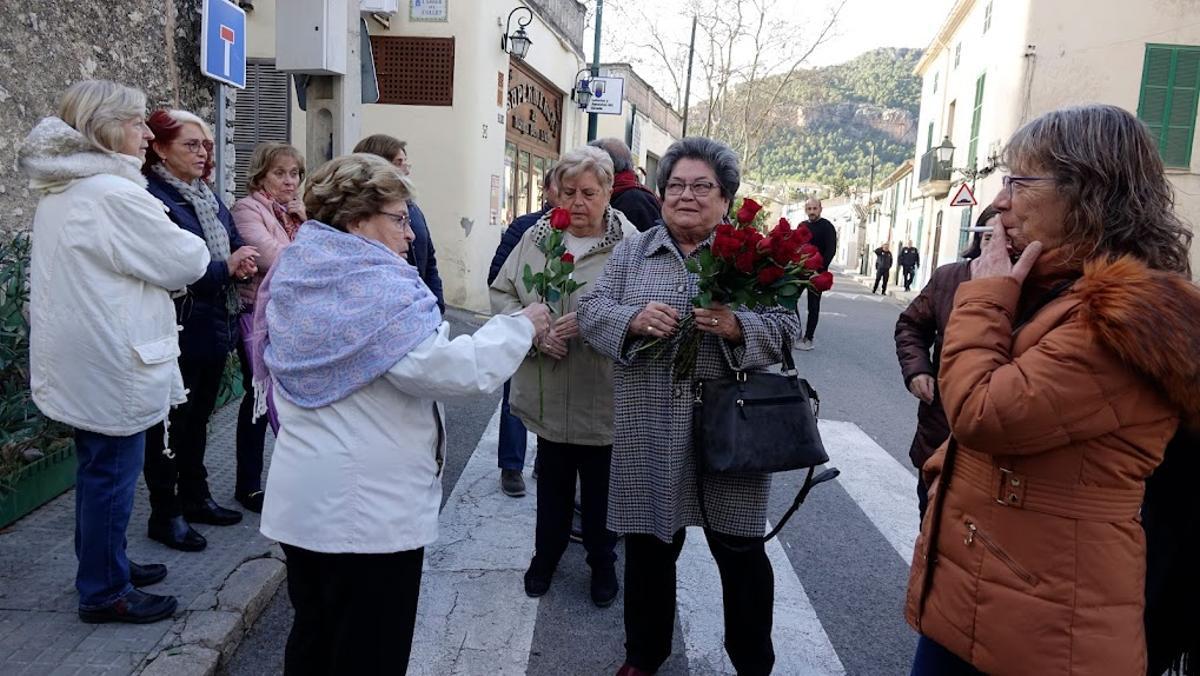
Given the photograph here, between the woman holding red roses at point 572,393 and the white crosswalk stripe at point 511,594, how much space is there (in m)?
0.28

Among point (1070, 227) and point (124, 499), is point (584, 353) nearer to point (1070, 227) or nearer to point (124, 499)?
point (124, 499)

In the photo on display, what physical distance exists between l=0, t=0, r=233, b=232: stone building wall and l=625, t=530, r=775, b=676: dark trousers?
3.90m

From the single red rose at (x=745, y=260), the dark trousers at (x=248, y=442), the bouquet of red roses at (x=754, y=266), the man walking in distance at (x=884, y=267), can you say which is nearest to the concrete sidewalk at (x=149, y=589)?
the dark trousers at (x=248, y=442)

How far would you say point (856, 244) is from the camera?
54750mm

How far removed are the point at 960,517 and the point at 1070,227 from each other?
0.68 m

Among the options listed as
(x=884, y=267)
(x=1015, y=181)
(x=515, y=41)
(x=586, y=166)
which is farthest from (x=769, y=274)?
(x=884, y=267)

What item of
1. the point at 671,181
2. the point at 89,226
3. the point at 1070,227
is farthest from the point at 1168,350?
the point at 89,226

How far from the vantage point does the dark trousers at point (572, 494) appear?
140 inches

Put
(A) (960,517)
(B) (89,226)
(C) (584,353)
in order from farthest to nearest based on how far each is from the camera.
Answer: (C) (584,353)
(B) (89,226)
(A) (960,517)

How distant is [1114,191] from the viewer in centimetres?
167

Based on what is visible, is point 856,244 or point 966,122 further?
point 856,244

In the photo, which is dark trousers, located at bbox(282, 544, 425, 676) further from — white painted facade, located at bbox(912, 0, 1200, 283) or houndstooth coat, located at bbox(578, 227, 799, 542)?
white painted facade, located at bbox(912, 0, 1200, 283)

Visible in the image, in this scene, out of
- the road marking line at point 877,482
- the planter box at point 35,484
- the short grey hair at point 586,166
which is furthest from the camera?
the road marking line at point 877,482

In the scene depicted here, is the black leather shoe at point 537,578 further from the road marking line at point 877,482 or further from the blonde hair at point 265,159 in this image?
the blonde hair at point 265,159
